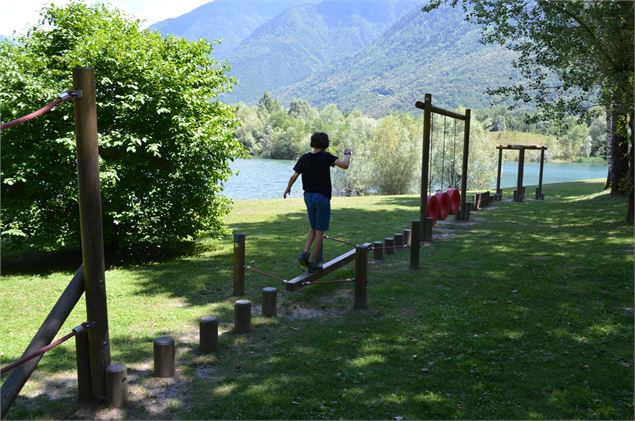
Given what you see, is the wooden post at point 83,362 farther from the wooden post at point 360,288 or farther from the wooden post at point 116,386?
the wooden post at point 360,288

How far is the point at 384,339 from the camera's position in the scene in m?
5.83

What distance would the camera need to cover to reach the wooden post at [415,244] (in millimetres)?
8781

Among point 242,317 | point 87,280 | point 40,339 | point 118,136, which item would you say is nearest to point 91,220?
point 87,280

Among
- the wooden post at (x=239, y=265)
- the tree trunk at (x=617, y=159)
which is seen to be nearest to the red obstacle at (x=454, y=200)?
the wooden post at (x=239, y=265)

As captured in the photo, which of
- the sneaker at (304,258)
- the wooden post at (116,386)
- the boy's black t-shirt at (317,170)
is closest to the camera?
the wooden post at (116,386)

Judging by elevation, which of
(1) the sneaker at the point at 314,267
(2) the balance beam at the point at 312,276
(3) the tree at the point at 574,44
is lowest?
(2) the balance beam at the point at 312,276

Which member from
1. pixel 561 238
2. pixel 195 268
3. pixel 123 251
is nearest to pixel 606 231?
pixel 561 238

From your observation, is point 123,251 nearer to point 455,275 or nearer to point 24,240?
point 24,240

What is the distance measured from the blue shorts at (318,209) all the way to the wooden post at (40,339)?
3.45m

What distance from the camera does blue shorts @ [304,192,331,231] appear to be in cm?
714

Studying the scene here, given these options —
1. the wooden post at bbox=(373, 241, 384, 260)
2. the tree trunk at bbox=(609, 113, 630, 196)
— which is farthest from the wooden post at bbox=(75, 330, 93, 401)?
the tree trunk at bbox=(609, 113, 630, 196)

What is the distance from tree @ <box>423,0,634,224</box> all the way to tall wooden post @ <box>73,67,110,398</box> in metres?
10.4

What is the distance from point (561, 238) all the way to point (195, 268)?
25.9ft

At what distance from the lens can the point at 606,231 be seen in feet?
40.7
